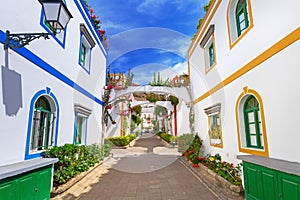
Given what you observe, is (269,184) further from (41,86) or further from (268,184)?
(41,86)

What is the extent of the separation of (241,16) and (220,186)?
4401mm

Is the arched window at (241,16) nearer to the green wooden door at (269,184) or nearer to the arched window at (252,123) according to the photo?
the arched window at (252,123)

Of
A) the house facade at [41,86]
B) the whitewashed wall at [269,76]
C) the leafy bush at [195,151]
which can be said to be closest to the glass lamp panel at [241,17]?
the whitewashed wall at [269,76]

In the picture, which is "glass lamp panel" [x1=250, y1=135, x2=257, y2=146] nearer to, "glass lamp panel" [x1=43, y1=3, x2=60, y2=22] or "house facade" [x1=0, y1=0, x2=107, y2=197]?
"house facade" [x1=0, y1=0, x2=107, y2=197]

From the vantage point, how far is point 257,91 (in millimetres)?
3787

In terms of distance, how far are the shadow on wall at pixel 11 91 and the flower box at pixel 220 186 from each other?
440 centimetres

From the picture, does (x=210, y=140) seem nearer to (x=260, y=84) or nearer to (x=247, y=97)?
(x=247, y=97)

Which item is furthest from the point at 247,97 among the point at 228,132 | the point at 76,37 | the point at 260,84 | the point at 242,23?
the point at 76,37

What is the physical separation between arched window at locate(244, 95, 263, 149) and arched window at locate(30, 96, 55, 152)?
482 cm

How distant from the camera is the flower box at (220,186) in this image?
375cm

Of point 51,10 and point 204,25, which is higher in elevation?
point 204,25

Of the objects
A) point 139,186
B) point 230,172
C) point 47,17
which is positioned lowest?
point 139,186

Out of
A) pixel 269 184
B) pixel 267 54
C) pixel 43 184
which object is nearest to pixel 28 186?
pixel 43 184

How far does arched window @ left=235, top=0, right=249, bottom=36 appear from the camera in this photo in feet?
14.7
